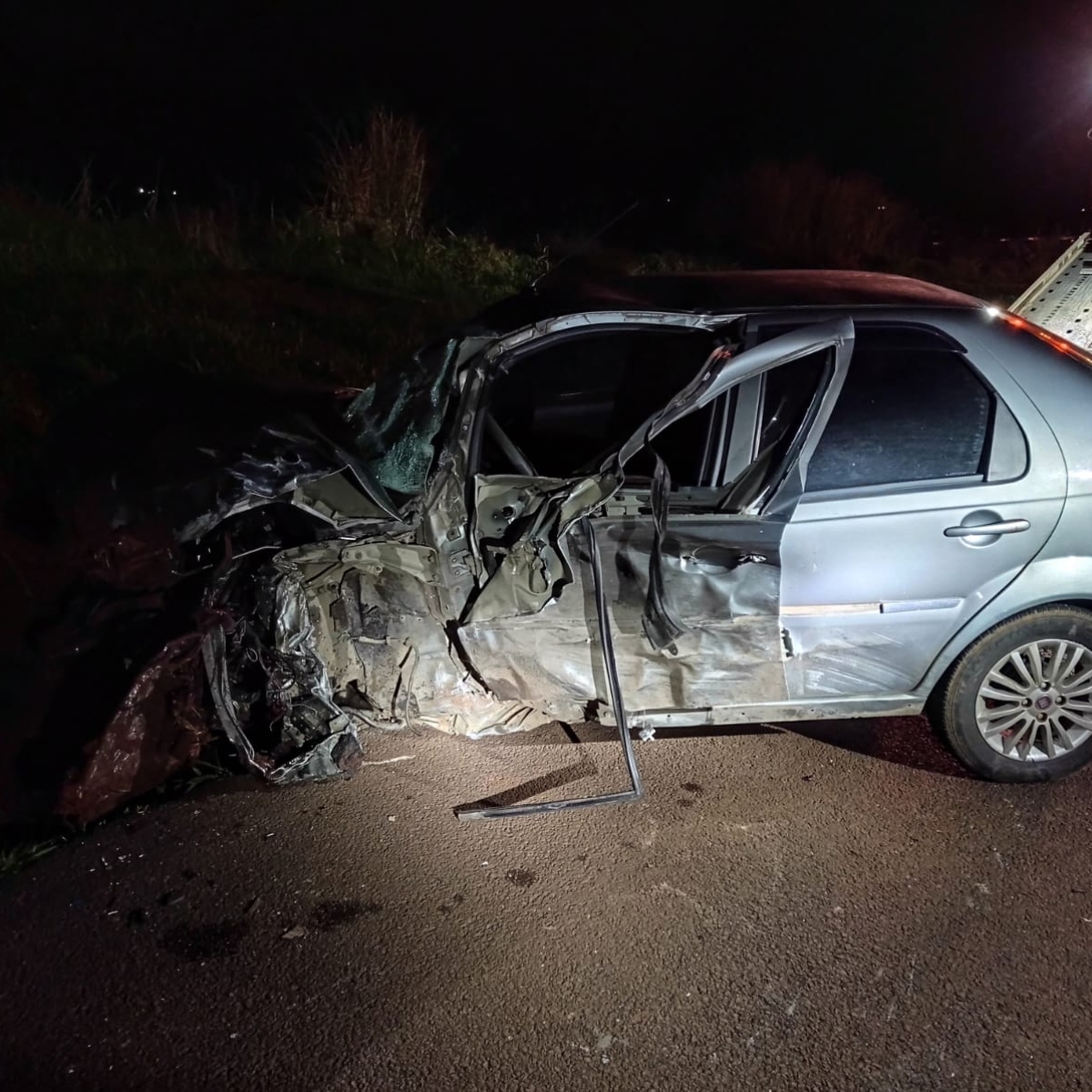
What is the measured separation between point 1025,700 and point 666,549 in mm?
1439

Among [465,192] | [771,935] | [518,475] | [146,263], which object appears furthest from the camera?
[465,192]

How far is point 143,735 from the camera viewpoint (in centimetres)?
338

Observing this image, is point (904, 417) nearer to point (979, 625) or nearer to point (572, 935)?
point (979, 625)

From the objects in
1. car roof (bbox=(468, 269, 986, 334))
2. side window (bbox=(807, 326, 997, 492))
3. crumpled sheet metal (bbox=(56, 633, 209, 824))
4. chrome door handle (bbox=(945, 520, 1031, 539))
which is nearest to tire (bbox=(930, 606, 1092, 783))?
chrome door handle (bbox=(945, 520, 1031, 539))

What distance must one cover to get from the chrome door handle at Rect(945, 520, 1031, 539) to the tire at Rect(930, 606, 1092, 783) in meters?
0.36

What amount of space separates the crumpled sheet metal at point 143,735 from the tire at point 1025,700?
2.57 meters

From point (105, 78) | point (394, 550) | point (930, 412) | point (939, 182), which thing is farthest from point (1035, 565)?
point (939, 182)

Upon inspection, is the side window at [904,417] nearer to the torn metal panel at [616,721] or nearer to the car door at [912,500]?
the car door at [912,500]

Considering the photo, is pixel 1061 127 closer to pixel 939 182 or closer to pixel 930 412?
pixel 939 182

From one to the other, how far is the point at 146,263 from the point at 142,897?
676cm

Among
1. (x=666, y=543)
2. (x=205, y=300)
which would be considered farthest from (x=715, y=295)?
(x=205, y=300)

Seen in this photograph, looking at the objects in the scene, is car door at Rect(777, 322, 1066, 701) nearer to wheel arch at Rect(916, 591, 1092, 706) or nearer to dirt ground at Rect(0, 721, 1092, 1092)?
wheel arch at Rect(916, 591, 1092, 706)

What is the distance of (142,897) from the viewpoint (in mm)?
3115

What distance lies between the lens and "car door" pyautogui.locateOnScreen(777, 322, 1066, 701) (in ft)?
10.9
